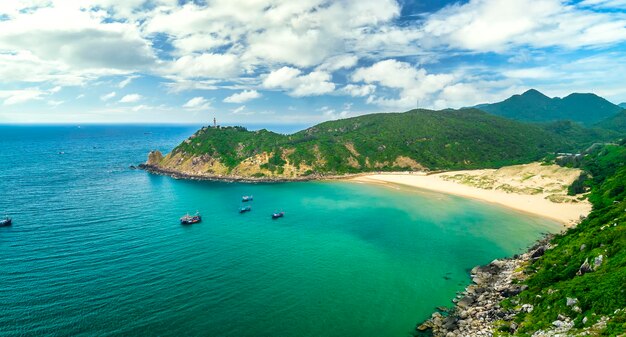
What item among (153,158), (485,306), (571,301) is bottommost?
(485,306)

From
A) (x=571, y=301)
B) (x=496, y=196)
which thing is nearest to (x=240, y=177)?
(x=496, y=196)

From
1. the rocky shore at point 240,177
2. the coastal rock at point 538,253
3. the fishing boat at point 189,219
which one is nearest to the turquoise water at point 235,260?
the fishing boat at point 189,219

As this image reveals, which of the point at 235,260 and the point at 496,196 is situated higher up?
the point at 496,196

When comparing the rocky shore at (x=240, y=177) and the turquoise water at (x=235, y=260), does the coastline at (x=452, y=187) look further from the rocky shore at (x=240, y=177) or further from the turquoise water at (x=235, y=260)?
the turquoise water at (x=235, y=260)

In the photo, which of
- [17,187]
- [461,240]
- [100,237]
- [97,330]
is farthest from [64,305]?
[17,187]

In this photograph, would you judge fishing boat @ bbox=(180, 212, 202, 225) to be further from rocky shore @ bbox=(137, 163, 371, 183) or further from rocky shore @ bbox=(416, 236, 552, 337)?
rocky shore @ bbox=(137, 163, 371, 183)

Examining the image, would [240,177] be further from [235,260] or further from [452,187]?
[235,260]

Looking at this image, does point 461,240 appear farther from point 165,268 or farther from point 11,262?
point 11,262
